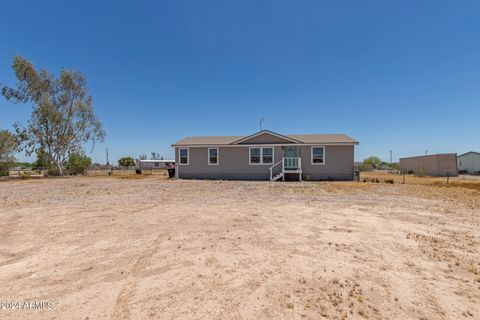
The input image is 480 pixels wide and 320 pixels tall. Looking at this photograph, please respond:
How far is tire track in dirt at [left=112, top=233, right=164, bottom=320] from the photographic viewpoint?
2.54 metres

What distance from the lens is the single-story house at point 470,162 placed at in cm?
3438

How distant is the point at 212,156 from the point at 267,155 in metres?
4.53

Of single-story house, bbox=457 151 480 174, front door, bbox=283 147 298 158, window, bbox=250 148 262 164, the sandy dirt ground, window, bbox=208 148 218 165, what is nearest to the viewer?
the sandy dirt ground

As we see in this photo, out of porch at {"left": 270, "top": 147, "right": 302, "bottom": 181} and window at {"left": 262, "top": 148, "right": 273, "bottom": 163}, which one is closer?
porch at {"left": 270, "top": 147, "right": 302, "bottom": 181}

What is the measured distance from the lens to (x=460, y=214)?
7.41m

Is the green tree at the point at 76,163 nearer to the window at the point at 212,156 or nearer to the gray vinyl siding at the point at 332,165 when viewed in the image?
the window at the point at 212,156

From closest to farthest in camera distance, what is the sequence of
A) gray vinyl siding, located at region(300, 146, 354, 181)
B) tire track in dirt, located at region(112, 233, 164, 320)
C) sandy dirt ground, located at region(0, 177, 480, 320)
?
1. tire track in dirt, located at region(112, 233, 164, 320)
2. sandy dirt ground, located at region(0, 177, 480, 320)
3. gray vinyl siding, located at region(300, 146, 354, 181)

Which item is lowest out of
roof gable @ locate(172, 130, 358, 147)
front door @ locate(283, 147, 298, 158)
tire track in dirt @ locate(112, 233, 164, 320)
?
tire track in dirt @ locate(112, 233, 164, 320)

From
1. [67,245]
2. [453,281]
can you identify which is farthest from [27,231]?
[453,281]

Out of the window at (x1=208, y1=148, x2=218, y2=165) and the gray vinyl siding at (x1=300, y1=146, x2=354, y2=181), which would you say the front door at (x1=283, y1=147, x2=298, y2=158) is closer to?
the gray vinyl siding at (x1=300, y1=146, x2=354, y2=181)

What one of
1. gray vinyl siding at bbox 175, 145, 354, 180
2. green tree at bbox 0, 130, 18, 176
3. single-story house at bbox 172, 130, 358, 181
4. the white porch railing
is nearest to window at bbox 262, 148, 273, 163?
single-story house at bbox 172, 130, 358, 181

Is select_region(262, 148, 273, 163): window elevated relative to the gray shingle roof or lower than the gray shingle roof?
lower

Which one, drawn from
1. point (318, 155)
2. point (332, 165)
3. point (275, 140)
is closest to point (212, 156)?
point (275, 140)

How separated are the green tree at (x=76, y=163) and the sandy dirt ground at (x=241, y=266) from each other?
2736 cm
